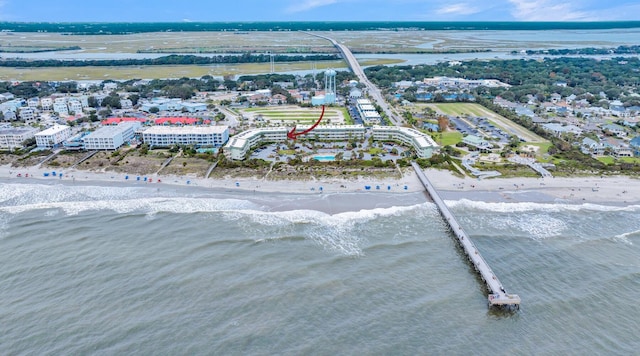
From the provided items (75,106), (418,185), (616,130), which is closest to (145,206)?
(418,185)

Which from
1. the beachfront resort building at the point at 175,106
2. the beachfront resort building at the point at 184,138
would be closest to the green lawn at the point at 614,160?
the beachfront resort building at the point at 184,138

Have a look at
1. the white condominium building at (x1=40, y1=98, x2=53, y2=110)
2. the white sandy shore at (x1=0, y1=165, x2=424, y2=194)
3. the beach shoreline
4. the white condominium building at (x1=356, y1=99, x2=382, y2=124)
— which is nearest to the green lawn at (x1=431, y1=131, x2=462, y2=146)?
the white condominium building at (x1=356, y1=99, x2=382, y2=124)

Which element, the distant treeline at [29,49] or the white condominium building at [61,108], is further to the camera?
the distant treeline at [29,49]

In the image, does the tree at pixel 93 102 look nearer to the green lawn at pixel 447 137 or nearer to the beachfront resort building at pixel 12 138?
the beachfront resort building at pixel 12 138

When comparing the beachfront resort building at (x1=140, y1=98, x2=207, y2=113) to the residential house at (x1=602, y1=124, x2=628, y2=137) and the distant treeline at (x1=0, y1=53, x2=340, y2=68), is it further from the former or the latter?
the distant treeline at (x1=0, y1=53, x2=340, y2=68)

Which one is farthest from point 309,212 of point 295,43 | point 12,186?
point 295,43

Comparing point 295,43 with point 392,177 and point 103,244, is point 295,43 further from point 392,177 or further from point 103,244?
point 103,244

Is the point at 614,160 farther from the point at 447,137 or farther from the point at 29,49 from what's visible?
the point at 29,49
